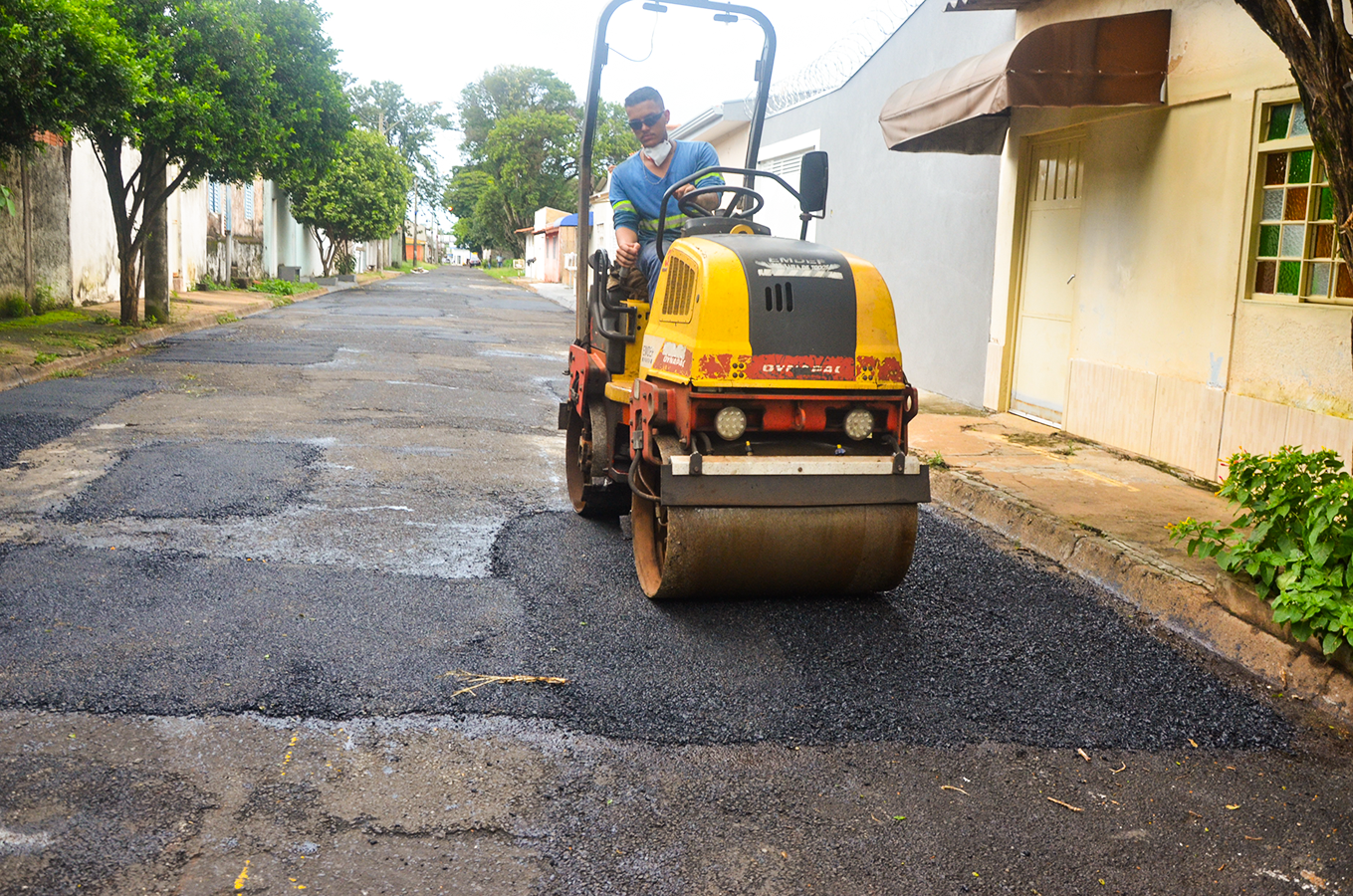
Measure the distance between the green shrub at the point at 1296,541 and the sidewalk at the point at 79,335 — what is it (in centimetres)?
1040

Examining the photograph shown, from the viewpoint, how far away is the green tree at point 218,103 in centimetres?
1491

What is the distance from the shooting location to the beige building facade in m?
6.93

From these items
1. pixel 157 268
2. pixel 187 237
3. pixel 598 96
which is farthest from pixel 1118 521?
pixel 187 237

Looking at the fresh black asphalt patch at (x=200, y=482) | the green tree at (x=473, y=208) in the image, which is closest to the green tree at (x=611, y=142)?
the green tree at (x=473, y=208)

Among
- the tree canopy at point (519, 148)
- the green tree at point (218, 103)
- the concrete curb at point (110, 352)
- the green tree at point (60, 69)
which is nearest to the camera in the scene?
the green tree at point (60, 69)

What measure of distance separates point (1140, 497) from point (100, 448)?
693 cm

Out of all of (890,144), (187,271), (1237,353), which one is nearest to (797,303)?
(1237,353)

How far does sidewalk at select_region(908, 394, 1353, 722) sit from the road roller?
4.46ft

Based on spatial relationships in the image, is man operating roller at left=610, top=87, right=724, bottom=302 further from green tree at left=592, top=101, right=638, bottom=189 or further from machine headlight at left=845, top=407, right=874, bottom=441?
green tree at left=592, top=101, right=638, bottom=189

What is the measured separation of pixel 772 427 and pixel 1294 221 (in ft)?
14.8

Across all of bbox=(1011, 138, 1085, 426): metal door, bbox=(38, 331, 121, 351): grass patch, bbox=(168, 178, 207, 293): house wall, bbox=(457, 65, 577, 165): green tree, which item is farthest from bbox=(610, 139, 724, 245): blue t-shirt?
bbox=(457, 65, 577, 165): green tree

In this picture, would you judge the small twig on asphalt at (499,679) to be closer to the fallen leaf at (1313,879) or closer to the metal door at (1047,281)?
the fallen leaf at (1313,879)

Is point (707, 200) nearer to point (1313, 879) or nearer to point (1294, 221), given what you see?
point (1294, 221)

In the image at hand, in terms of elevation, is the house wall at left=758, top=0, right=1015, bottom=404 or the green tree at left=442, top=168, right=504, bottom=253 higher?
the green tree at left=442, top=168, right=504, bottom=253
